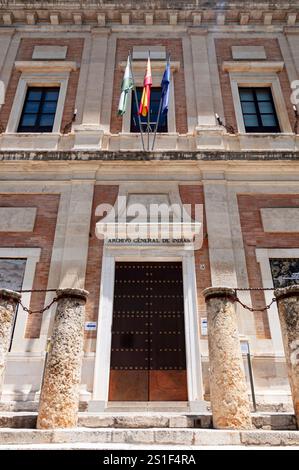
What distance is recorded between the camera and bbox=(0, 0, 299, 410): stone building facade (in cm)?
673

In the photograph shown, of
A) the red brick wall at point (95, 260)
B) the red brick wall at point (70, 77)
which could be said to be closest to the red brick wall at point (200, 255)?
the red brick wall at point (95, 260)

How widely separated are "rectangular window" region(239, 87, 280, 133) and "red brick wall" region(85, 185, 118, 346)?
3965mm

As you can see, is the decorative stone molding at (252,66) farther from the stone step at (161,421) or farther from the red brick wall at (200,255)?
the stone step at (161,421)

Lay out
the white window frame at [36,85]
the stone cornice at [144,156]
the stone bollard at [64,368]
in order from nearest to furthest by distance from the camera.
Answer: the stone bollard at [64,368]
the stone cornice at [144,156]
the white window frame at [36,85]

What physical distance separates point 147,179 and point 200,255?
7.20ft

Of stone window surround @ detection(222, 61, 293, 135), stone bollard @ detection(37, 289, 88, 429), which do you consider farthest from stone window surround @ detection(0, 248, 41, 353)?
stone window surround @ detection(222, 61, 293, 135)

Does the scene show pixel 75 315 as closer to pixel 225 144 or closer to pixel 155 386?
pixel 155 386

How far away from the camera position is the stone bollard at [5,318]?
404 cm

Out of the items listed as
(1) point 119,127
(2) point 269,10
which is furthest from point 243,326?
(2) point 269,10

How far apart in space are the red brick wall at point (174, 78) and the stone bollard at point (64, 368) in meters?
6.19

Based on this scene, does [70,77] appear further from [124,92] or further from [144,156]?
[144,156]

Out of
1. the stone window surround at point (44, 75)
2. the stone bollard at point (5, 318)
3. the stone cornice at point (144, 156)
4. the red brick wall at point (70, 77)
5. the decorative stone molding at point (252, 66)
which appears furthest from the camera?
the decorative stone molding at point (252, 66)

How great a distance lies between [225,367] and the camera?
4023 millimetres

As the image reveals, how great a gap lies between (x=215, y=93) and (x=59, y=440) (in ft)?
30.0
